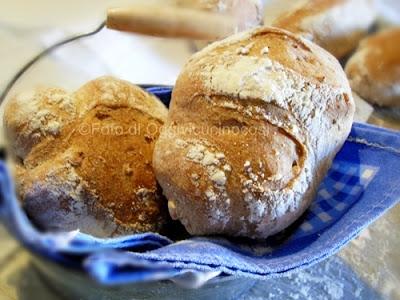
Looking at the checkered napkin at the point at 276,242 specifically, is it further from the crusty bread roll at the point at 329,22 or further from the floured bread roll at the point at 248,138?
the crusty bread roll at the point at 329,22

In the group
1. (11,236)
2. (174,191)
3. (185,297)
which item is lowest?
(185,297)

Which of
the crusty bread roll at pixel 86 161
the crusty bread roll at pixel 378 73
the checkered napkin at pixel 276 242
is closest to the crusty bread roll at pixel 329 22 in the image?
the crusty bread roll at pixel 378 73

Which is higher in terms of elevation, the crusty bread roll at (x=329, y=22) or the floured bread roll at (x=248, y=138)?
the floured bread roll at (x=248, y=138)

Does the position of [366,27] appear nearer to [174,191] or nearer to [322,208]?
[322,208]

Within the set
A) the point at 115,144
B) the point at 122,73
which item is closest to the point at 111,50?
the point at 122,73

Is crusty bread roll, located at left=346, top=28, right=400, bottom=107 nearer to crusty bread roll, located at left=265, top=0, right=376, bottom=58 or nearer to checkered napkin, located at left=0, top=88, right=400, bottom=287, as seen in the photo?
crusty bread roll, located at left=265, top=0, right=376, bottom=58

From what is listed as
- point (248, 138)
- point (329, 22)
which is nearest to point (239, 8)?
point (329, 22)
